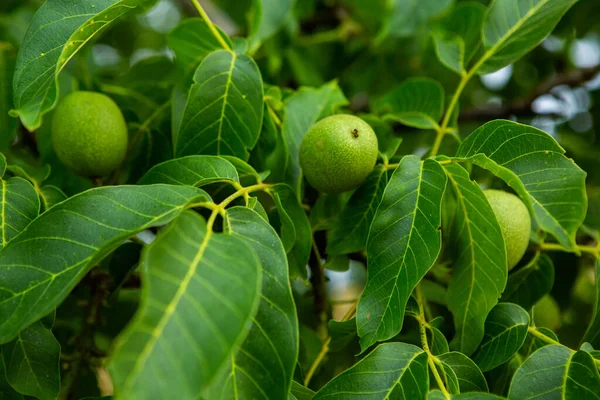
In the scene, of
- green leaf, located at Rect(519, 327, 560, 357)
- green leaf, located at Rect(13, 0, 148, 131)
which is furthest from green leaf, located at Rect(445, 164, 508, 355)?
green leaf, located at Rect(13, 0, 148, 131)

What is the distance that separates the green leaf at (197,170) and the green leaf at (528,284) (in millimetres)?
573

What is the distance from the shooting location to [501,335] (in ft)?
3.14

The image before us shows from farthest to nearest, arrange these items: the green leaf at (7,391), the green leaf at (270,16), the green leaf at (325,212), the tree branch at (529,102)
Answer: the tree branch at (529,102) → the green leaf at (270,16) → the green leaf at (325,212) → the green leaf at (7,391)

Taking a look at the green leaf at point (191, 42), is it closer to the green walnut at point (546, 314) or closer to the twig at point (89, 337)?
the twig at point (89, 337)

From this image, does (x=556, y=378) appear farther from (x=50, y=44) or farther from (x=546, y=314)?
(x=50, y=44)

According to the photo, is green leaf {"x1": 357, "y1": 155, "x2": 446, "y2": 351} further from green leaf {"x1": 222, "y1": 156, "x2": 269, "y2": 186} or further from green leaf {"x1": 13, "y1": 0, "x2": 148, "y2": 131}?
green leaf {"x1": 13, "y1": 0, "x2": 148, "y2": 131}

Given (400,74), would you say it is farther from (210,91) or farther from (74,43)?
(74,43)

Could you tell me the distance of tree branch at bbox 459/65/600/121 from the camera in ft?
6.20

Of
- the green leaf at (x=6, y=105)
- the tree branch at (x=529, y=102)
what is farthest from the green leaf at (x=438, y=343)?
the tree branch at (x=529, y=102)

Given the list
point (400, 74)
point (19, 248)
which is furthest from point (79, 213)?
point (400, 74)

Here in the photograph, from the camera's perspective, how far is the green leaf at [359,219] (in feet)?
3.43

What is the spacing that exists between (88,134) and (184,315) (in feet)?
2.02

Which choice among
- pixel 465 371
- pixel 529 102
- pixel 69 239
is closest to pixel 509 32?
pixel 465 371

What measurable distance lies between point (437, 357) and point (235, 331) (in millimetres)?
391
